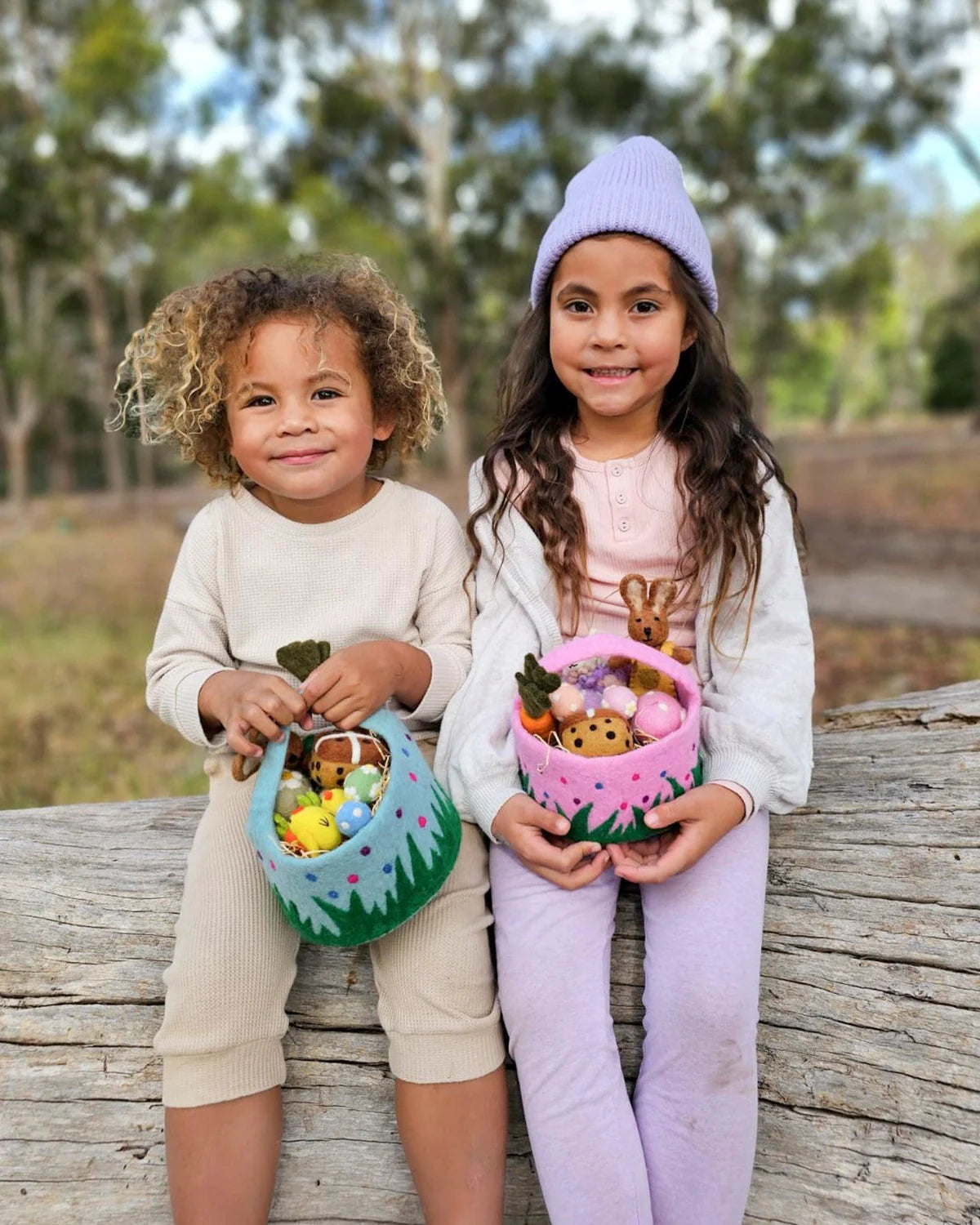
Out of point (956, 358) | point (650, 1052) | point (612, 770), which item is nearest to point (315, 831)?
point (612, 770)

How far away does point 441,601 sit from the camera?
6.61ft

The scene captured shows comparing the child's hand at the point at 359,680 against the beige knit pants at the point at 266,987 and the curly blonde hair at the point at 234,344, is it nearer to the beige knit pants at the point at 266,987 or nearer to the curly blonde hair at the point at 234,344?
the beige knit pants at the point at 266,987

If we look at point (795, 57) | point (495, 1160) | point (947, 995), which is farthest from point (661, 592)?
point (795, 57)

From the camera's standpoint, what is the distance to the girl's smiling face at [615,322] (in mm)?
1898

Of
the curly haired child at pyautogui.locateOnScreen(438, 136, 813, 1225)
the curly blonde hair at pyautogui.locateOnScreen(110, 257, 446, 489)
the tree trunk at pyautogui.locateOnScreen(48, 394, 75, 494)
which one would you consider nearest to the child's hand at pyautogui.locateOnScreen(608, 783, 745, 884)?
the curly haired child at pyautogui.locateOnScreen(438, 136, 813, 1225)

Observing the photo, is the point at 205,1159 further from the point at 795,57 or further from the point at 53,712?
the point at 795,57

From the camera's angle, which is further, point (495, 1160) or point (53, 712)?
point (53, 712)

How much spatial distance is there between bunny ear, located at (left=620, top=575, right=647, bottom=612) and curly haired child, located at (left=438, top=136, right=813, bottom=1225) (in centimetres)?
18

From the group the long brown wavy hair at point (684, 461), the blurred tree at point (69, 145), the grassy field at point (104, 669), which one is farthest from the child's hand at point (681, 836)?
the blurred tree at point (69, 145)

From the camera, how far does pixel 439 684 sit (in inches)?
75.0

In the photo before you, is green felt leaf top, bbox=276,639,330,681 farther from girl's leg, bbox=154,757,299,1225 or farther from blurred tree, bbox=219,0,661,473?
blurred tree, bbox=219,0,661,473

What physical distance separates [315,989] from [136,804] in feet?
2.35

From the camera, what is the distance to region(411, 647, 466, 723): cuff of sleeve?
6.21 ft

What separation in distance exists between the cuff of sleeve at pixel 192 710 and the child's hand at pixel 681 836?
70cm
